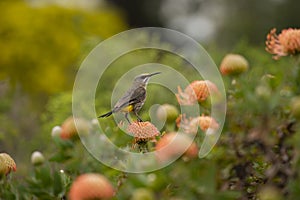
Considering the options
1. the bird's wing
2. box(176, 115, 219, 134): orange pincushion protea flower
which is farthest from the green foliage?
box(176, 115, 219, 134): orange pincushion protea flower

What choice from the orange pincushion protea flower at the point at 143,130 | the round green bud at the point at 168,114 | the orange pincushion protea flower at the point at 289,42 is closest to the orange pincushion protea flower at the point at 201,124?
the orange pincushion protea flower at the point at 143,130

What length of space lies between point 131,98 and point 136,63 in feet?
12.0

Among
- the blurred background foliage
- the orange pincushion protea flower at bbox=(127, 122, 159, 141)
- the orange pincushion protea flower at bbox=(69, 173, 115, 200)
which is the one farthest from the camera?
the orange pincushion protea flower at bbox=(127, 122, 159, 141)

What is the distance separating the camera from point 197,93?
2182 millimetres

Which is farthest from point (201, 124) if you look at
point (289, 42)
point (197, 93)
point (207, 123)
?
point (289, 42)

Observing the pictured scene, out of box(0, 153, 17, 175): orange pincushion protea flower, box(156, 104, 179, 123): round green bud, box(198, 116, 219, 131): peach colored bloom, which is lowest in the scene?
box(0, 153, 17, 175): orange pincushion protea flower

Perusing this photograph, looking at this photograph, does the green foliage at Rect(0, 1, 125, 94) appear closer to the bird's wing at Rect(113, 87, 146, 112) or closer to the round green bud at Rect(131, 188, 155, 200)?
the bird's wing at Rect(113, 87, 146, 112)

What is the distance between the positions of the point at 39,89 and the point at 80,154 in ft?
32.6

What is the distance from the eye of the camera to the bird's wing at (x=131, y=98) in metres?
2.67

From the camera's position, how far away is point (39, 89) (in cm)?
1182

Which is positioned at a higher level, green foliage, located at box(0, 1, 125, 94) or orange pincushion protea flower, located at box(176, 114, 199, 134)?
green foliage, located at box(0, 1, 125, 94)

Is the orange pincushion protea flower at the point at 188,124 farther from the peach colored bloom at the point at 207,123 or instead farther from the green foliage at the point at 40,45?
the green foliage at the point at 40,45

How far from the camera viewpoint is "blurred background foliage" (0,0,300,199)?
1770mm

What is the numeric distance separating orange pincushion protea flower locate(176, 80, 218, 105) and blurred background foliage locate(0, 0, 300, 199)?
9 centimetres
